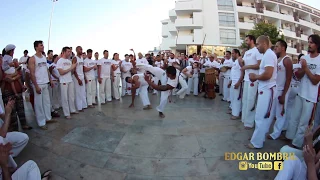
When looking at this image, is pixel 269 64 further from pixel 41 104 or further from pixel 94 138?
pixel 41 104

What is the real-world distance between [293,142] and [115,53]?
7240 mm

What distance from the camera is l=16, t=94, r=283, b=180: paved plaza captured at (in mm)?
2881

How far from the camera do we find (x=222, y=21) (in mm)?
29797

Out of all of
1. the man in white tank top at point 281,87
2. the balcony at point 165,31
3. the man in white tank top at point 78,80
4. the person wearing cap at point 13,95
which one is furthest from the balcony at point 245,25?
the person wearing cap at point 13,95

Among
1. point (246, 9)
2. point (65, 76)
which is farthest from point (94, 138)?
point (246, 9)

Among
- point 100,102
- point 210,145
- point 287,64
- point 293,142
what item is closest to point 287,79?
point 287,64

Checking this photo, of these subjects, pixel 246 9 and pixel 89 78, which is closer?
pixel 89 78

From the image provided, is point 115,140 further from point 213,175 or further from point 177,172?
point 213,175

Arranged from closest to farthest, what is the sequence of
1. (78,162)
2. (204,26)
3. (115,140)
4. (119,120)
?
(78,162)
(115,140)
(119,120)
(204,26)

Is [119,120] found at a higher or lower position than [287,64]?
lower

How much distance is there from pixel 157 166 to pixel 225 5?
110 ft

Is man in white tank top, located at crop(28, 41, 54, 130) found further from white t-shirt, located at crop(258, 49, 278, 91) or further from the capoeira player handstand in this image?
white t-shirt, located at crop(258, 49, 278, 91)

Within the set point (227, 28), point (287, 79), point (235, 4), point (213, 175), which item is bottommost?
point (213, 175)

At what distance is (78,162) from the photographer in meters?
3.13
